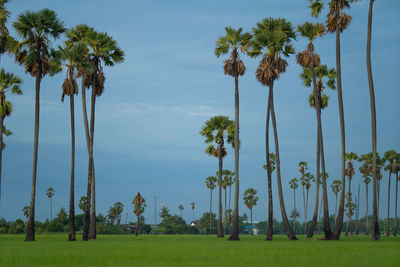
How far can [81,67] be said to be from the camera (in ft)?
136

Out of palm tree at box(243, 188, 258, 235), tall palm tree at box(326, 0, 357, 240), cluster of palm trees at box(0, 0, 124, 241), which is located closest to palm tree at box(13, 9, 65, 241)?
cluster of palm trees at box(0, 0, 124, 241)

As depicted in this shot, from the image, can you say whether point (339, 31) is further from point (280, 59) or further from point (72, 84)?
point (72, 84)

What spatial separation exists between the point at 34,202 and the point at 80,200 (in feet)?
298

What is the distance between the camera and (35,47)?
3919 cm

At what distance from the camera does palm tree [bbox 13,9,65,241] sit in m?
38.0

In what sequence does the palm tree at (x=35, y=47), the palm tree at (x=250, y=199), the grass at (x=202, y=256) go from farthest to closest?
the palm tree at (x=250, y=199), the palm tree at (x=35, y=47), the grass at (x=202, y=256)

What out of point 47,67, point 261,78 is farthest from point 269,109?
point 47,67

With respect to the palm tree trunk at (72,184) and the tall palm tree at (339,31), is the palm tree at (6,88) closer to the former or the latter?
the palm tree trunk at (72,184)

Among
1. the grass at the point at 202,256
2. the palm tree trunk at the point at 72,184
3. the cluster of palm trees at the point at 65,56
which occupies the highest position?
the cluster of palm trees at the point at 65,56

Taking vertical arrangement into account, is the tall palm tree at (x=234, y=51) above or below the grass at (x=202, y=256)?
above

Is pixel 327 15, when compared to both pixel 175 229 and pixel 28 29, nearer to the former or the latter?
pixel 28 29

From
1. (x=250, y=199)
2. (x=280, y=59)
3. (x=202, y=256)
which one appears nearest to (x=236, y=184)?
(x=280, y=59)

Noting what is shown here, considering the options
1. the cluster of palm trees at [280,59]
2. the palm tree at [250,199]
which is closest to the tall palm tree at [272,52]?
the cluster of palm trees at [280,59]

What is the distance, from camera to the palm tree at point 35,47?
3797 cm
